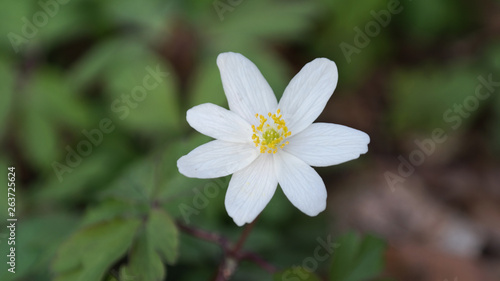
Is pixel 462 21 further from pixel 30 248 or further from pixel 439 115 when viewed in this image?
pixel 30 248

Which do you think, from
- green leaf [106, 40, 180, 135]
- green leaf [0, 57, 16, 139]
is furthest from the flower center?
green leaf [0, 57, 16, 139]

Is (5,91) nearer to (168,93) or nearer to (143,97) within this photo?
(143,97)

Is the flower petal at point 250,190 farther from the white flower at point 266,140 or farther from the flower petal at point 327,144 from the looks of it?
the flower petal at point 327,144

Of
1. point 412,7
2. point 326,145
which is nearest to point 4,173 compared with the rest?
point 326,145

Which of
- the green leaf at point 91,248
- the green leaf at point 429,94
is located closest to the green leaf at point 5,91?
the green leaf at point 91,248

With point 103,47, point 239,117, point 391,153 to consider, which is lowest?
point 391,153

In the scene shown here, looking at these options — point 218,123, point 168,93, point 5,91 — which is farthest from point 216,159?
point 5,91
